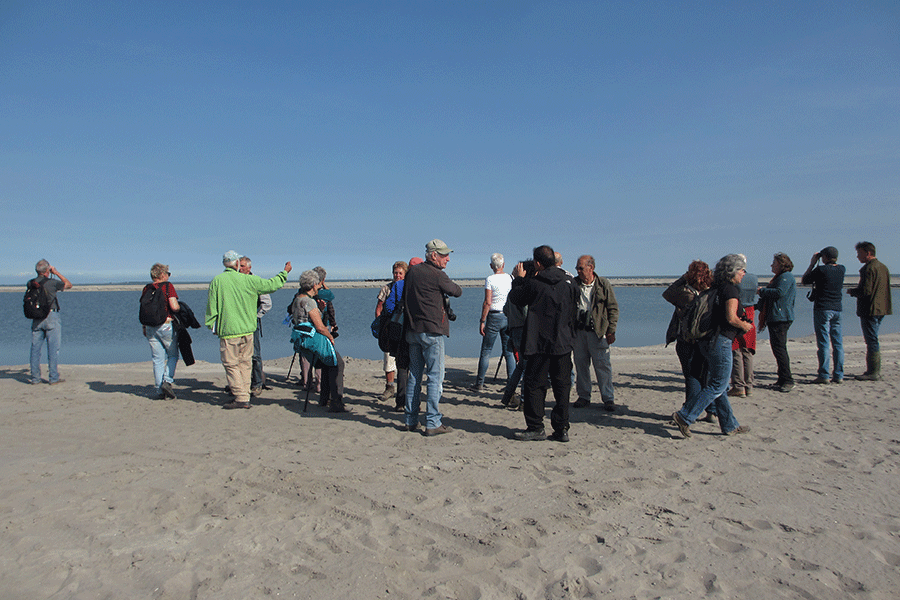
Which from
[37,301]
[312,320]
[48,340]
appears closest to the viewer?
[312,320]

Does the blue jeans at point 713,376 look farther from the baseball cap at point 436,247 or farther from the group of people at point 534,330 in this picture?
the baseball cap at point 436,247

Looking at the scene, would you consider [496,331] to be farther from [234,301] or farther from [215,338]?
[215,338]

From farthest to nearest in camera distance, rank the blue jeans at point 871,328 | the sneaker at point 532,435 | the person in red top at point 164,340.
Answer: the blue jeans at point 871,328 → the person in red top at point 164,340 → the sneaker at point 532,435

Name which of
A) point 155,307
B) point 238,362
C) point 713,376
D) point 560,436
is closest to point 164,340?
point 155,307

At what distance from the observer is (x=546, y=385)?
5.37m

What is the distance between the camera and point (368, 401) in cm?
745

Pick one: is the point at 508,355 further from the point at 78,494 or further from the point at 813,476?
the point at 78,494

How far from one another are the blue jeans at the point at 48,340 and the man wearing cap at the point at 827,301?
465 inches

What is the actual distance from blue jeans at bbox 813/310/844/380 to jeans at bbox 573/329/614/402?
151 inches

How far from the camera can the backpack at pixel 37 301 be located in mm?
8086

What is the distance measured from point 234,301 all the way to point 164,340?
5.15 ft

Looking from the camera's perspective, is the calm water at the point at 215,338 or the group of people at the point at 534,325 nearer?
the group of people at the point at 534,325

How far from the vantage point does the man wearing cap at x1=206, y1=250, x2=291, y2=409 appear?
663 centimetres

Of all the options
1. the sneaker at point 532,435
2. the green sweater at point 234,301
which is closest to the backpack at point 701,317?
the sneaker at point 532,435
